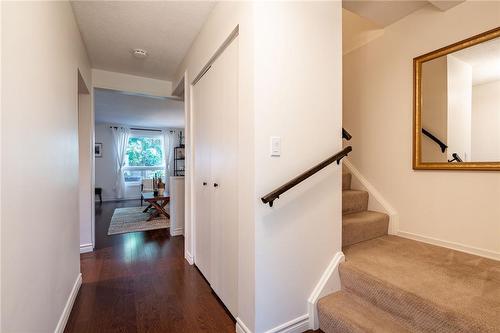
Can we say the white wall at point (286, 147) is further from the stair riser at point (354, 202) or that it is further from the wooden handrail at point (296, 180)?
the stair riser at point (354, 202)

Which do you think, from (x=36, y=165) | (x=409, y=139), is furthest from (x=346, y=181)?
(x=36, y=165)

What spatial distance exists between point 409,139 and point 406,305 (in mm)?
1481

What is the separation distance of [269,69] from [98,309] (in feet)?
7.17

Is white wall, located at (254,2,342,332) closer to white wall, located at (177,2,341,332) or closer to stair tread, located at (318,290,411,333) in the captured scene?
white wall, located at (177,2,341,332)

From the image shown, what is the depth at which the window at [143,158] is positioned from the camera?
7789 mm

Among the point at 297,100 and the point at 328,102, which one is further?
the point at 328,102

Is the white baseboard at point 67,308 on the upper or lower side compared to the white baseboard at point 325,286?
lower

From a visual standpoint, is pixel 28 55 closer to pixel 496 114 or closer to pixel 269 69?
pixel 269 69

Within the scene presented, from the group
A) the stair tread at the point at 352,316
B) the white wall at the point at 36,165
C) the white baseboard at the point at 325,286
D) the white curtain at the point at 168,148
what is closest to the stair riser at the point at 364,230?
the white baseboard at the point at 325,286

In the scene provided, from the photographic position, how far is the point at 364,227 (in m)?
2.12

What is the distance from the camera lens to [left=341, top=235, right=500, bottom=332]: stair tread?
1136mm

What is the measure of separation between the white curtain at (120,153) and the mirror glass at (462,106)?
7800 mm

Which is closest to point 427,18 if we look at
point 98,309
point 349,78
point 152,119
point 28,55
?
point 349,78

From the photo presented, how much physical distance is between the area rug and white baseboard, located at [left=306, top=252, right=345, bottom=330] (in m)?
3.38
